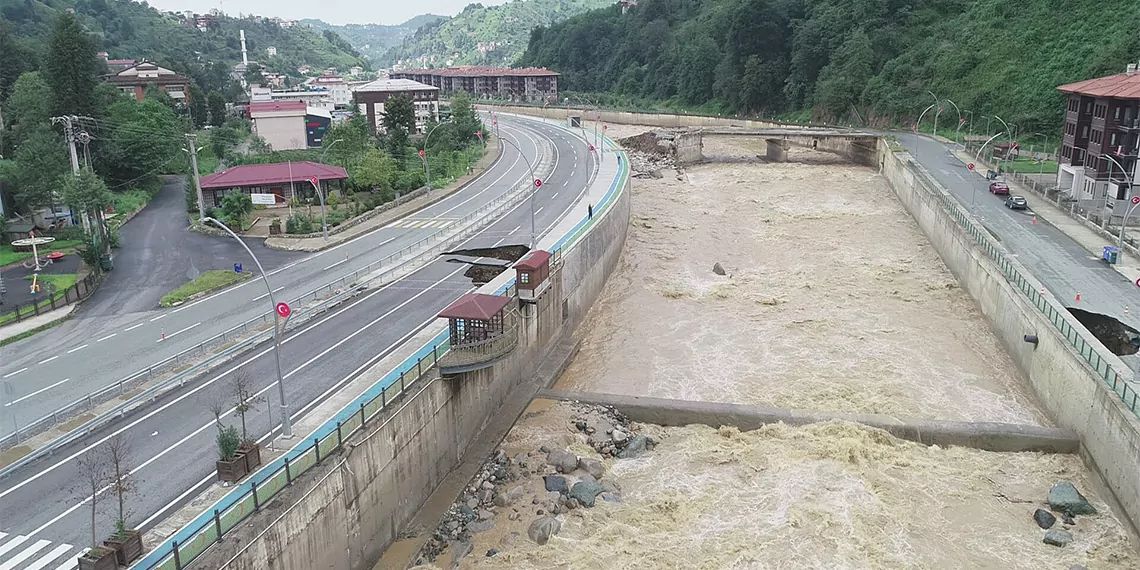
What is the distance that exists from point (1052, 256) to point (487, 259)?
31415 mm

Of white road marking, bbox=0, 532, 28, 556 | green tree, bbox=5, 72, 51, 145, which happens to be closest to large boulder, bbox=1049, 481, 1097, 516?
white road marking, bbox=0, 532, 28, 556

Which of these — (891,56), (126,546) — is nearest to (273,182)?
(126,546)

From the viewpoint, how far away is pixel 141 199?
67125 mm

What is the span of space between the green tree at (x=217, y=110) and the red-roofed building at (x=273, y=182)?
6187 cm

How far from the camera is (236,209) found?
56.5 metres

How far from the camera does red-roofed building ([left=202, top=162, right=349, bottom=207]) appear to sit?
209 ft

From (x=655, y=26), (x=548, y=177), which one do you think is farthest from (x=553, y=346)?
(x=655, y=26)

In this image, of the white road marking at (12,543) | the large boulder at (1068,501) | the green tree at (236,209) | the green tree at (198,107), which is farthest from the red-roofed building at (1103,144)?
the green tree at (198,107)

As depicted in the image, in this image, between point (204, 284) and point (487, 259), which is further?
point (487, 259)

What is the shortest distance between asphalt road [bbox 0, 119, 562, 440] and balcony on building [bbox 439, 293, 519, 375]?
11.1 metres

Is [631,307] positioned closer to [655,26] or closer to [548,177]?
[548,177]

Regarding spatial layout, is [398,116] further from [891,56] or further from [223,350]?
[891,56]

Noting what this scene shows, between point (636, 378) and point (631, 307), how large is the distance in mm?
10692

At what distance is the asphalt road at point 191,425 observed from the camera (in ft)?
61.7
